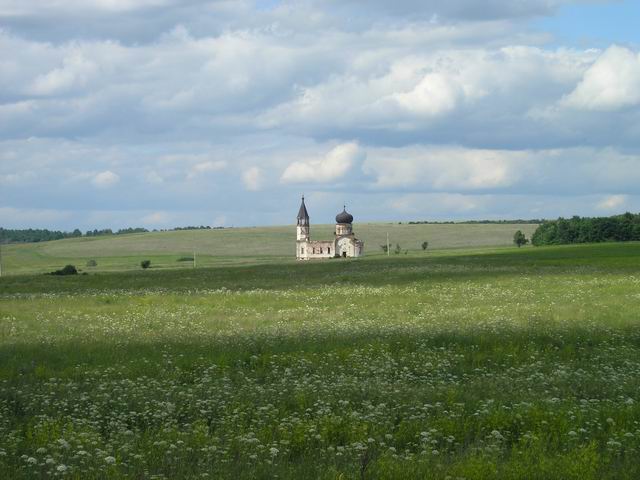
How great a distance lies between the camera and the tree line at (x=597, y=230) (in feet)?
441

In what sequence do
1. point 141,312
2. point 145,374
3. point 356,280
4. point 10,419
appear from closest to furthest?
point 10,419, point 145,374, point 141,312, point 356,280

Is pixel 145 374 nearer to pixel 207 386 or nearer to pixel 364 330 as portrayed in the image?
pixel 207 386

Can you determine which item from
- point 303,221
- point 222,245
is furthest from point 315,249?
point 222,245

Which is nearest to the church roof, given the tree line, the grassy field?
the tree line

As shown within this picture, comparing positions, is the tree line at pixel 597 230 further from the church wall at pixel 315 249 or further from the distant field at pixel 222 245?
the church wall at pixel 315 249

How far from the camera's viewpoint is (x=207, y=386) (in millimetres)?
14656

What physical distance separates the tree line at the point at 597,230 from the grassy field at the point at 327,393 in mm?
111049

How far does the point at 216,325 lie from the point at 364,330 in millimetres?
4888

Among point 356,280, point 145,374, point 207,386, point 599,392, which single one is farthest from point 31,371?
point 356,280

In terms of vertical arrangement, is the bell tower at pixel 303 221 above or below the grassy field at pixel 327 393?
above

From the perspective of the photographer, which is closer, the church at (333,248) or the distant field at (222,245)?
the distant field at (222,245)

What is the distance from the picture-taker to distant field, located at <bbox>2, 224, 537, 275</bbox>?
143250 mm

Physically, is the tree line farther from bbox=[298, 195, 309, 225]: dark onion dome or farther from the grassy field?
the grassy field

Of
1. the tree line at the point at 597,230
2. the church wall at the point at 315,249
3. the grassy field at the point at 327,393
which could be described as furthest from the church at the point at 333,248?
the grassy field at the point at 327,393
